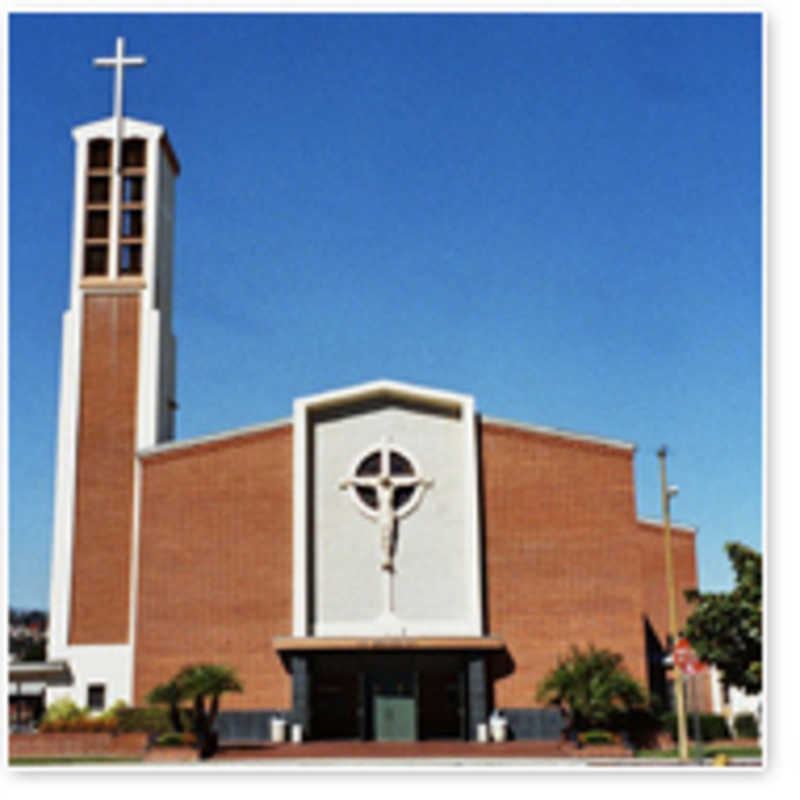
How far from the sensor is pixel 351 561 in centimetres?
3853

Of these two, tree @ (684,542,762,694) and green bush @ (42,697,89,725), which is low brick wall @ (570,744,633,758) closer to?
tree @ (684,542,762,694)

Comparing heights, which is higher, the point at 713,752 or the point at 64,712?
the point at 64,712

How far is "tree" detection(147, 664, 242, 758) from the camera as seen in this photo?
33.2m

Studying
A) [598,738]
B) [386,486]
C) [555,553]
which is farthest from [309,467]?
[598,738]

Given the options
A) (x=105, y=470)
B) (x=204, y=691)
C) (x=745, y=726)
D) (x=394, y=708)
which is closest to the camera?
(x=204, y=691)

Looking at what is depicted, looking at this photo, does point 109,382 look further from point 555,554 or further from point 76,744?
point 555,554

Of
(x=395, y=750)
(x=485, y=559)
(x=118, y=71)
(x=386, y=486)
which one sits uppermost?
(x=118, y=71)

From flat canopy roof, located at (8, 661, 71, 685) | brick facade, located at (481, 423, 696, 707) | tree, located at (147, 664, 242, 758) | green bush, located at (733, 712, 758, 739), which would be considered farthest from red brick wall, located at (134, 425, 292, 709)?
green bush, located at (733, 712, 758, 739)

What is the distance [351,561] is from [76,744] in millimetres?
9484

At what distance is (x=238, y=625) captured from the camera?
126 ft

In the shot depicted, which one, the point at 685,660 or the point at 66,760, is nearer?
the point at 685,660

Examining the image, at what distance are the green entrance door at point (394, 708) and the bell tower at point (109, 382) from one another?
7574mm

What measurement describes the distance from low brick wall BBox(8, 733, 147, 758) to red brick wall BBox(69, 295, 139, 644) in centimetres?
545

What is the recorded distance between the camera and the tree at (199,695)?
109 feet
